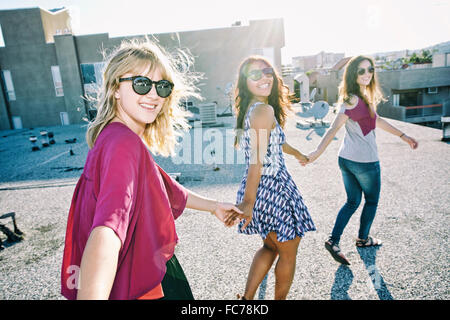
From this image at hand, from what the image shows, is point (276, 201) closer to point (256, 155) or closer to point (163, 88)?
point (256, 155)

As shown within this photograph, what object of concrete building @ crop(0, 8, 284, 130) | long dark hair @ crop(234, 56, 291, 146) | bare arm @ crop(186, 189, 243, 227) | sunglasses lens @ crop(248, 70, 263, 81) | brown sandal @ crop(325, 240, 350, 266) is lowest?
brown sandal @ crop(325, 240, 350, 266)

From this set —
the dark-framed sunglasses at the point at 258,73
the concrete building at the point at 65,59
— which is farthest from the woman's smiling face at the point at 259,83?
the concrete building at the point at 65,59

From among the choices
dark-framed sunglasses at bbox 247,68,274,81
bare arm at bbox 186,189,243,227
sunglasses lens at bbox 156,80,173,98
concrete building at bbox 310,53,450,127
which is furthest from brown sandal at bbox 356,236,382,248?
concrete building at bbox 310,53,450,127

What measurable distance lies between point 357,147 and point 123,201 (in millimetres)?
2465

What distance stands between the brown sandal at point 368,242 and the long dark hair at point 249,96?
1.68m

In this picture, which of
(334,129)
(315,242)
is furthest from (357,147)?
(315,242)

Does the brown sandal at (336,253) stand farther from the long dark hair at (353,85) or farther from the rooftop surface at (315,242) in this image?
the long dark hair at (353,85)

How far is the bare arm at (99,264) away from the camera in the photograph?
0.79m

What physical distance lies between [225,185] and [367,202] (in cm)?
339

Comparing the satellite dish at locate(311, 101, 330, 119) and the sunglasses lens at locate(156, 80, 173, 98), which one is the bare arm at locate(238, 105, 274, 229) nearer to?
the sunglasses lens at locate(156, 80, 173, 98)

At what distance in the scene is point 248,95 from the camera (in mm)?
2174

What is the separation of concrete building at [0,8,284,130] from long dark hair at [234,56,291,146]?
22.0 metres

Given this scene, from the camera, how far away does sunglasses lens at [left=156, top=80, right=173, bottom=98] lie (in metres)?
1.26

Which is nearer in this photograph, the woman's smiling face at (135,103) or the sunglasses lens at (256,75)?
the woman's smiling face at (135,103)
